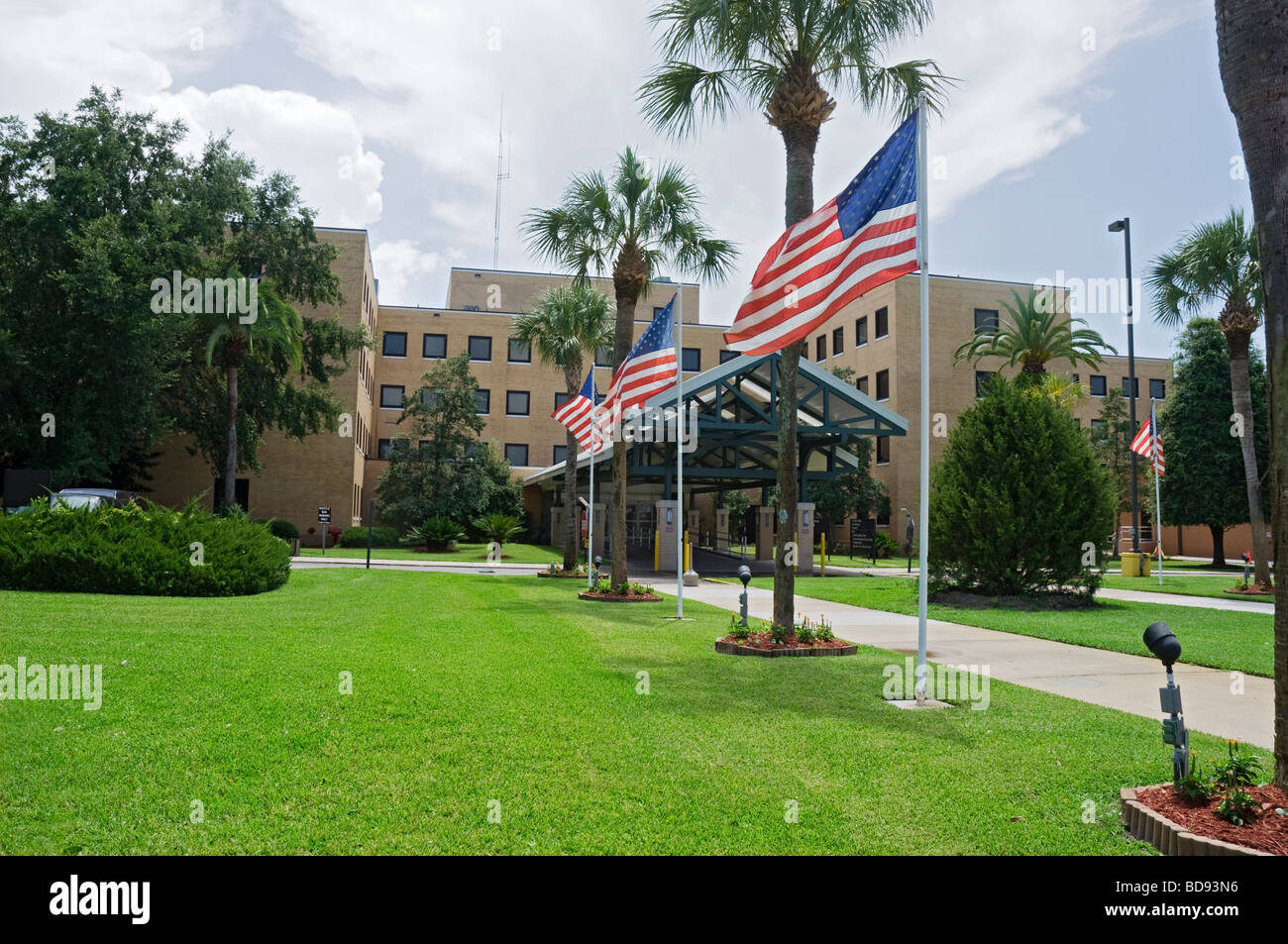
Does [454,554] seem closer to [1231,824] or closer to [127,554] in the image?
[127,554]

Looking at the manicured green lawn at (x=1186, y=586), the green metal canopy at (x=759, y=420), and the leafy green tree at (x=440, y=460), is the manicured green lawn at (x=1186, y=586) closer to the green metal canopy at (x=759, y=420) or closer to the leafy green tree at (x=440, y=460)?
the green metal canopy at (x=759, y=420)

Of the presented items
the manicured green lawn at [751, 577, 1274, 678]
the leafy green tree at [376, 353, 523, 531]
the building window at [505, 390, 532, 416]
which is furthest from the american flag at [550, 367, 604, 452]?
the building window at [505, 390, 532, 416]

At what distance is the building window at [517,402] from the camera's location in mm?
55094

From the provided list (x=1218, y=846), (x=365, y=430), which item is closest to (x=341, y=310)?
(x=365, y=430)

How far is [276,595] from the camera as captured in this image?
54.0 ft

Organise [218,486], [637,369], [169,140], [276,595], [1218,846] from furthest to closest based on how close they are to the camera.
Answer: [218,486]
[169,140]
[276,595]
[637,369]
[1218,846]

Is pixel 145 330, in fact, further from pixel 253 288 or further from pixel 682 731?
pixel 682 731

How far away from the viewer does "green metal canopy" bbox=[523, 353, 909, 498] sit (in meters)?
28.3

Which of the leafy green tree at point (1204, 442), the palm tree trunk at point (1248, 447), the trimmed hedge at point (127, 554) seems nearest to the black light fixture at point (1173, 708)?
the trimmed hedge at point (127, 554)

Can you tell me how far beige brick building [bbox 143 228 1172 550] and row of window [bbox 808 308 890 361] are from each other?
0.08 m

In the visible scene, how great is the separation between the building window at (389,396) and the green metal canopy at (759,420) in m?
24.0

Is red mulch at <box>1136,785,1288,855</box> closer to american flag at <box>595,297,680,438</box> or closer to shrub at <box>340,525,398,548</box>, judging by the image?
american flag at <box>595,297,680,438</box>
